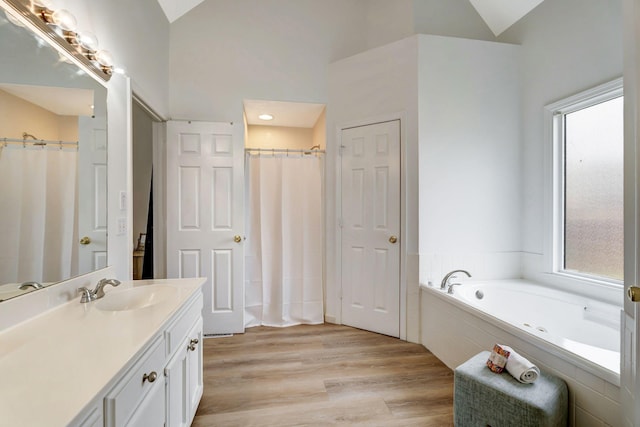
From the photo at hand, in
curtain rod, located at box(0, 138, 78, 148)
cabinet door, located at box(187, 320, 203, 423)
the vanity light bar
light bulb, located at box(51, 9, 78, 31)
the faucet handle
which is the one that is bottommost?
cabinet door, located at box(187, 320, 203, 423)

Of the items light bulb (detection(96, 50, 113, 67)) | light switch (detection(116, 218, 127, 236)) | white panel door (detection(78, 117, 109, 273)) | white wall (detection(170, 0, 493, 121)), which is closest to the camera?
white panel door (detection(78, 117, 109, 273))

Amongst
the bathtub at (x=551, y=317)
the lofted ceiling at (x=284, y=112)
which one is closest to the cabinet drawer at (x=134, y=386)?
the bathtub at (x=551, y=317)

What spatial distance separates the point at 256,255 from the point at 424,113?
6.85ft

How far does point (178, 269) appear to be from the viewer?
256cm

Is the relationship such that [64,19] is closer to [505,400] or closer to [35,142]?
[35,142]

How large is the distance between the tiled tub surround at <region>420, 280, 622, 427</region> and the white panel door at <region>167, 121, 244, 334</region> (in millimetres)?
1755

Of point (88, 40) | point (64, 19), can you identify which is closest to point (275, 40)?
point (88, 40)

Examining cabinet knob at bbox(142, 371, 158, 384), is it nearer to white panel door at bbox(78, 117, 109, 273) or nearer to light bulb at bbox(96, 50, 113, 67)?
white panel door at bbox(78, 117, 109, 273)

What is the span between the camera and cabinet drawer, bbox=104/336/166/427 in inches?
28.4

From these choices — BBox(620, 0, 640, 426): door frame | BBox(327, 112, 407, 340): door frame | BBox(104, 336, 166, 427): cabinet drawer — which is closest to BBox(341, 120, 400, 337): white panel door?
BBox(327, 112, 407, 340): door frame

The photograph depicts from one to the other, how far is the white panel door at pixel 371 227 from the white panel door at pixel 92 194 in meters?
1.90

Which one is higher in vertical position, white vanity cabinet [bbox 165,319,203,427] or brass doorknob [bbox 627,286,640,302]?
brass doorknob [bbox 627,286,640,302]

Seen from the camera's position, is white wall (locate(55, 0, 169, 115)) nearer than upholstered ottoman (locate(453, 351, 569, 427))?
No

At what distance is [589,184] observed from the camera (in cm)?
210
